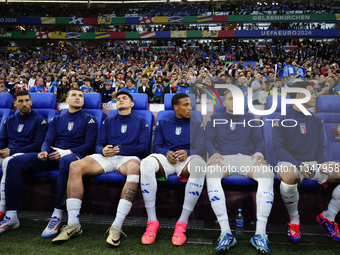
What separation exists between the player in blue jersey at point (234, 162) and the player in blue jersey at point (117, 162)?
24.0 inches

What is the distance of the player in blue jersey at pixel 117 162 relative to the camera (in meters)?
1.93

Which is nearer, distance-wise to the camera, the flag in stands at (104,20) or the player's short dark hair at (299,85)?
the player's short dark hair at (299,85)

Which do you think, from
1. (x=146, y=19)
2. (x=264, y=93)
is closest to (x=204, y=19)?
(x=146, y=19)

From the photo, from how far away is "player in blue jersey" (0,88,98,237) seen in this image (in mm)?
2064

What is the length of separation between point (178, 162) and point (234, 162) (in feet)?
1.54

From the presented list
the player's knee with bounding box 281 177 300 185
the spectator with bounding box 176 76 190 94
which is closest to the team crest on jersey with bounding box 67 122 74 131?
the player's knee with bounding box 281 177 300 185

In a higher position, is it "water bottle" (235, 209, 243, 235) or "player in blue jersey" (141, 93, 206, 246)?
"player in blue jersey" (141, 93, 206, 246)

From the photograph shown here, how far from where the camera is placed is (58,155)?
92.4 inches

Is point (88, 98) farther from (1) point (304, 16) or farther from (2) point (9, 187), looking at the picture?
(1) point (304, 16)

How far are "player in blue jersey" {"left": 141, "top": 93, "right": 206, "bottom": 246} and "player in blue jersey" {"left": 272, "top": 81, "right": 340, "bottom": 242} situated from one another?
65 cm

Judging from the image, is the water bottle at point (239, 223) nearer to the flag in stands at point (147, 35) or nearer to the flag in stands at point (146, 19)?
the flag in stands at point (147, 35)

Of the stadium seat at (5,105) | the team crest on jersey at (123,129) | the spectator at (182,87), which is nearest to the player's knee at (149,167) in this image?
the team crest on jersey at (123,129)

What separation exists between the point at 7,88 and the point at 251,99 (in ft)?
23.5

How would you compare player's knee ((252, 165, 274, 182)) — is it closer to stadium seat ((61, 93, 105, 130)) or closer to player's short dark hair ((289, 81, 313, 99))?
player's short dark hair ((289, 81, 313, 99))
